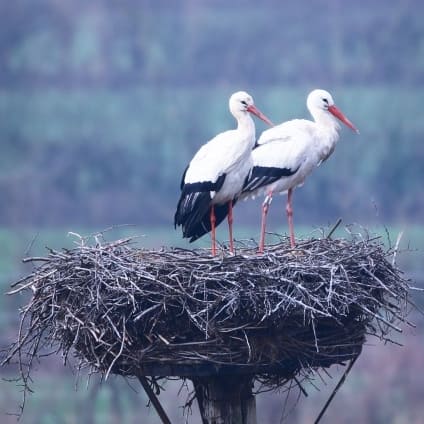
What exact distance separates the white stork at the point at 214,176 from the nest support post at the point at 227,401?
3.32ft

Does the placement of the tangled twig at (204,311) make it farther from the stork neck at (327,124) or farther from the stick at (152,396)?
the stork neck at (327,124)

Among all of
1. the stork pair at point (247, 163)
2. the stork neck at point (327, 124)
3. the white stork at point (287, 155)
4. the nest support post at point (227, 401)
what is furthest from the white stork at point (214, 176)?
the nest support post at point (227, 401)

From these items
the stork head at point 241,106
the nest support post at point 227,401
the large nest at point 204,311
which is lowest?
the nest support post at point 227,401

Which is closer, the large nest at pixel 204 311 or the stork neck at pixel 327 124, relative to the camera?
the large nest at pixel 204 311

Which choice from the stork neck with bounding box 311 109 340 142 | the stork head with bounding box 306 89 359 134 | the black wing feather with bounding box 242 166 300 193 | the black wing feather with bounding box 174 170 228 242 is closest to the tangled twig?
the black wing feather with bounding box 174 170 228 242

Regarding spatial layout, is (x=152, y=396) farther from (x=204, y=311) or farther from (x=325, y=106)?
(x=325, y=106)

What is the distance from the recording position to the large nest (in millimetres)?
4219

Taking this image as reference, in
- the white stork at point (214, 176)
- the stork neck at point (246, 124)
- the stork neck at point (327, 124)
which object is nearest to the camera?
the white stork at point (214, 176)

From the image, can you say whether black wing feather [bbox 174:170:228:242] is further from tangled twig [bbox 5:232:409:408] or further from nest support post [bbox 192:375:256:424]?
nest support post [bbox 192:375:256:424]

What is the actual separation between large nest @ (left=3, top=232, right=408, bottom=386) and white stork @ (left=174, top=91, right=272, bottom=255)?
625 millimetres

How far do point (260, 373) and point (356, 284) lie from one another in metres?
0.52

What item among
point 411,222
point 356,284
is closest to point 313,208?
point 411,222

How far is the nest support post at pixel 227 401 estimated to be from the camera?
4.31 metres

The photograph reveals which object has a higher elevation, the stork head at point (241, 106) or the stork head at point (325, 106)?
the stork head at point (325, 106)
